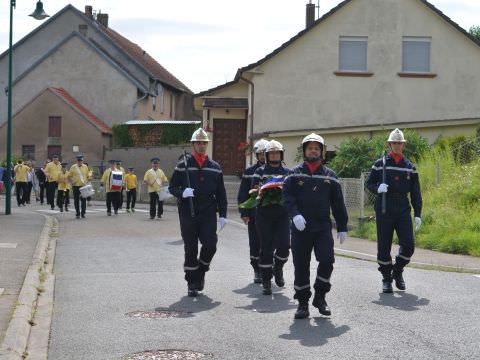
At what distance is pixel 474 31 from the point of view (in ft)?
251

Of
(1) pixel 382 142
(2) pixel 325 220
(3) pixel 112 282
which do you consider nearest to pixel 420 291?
(2) pixel 325 220

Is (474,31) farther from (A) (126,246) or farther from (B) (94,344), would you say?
(B) (94,344)

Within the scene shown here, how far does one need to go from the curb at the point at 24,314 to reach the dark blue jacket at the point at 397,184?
4.19m

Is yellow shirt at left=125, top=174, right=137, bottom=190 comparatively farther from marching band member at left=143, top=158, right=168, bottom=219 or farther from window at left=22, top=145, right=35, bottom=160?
window at left=22, top=145, right=35, bottom=160

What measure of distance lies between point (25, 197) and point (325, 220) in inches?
1051

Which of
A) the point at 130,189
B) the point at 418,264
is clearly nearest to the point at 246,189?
the point at 418,264

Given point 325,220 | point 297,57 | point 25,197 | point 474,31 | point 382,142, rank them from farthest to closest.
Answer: point 474,31 → point 297,57 → point 25,197 → point 382,142 → point 325,220

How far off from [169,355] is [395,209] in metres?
4.61

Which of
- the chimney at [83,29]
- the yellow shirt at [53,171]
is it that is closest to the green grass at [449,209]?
the yellow shirt at [53,171]

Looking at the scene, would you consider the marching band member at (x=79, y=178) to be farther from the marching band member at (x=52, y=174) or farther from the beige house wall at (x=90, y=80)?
the beige house wall at (x=90, y=80)

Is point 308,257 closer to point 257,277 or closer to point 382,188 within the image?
point 382,188

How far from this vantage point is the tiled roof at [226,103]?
3881cm

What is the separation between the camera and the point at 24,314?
29.3 ft

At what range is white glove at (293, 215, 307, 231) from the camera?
9.10 metres
